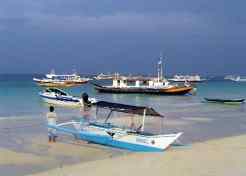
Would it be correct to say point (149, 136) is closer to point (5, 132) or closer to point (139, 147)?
point (139, 147)

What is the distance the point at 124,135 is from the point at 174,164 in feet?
13.2

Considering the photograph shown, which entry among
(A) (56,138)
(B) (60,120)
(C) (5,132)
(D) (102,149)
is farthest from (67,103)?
(D) (102,149)

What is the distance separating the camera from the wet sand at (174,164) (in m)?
13.4

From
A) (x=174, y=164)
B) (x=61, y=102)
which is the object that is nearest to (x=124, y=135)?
(x=174, y=164)

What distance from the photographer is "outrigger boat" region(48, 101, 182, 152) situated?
17516mm

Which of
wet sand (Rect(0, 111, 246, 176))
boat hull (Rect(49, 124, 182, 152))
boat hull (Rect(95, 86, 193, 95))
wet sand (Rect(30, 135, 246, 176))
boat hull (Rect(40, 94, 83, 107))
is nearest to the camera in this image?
wet sand (Rect(30, 135, 246, 176))

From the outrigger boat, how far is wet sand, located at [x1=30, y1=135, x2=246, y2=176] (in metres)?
0.54

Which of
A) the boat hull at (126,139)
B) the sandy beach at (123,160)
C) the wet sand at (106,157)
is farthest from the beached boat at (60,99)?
the sandy beach at (123,160)

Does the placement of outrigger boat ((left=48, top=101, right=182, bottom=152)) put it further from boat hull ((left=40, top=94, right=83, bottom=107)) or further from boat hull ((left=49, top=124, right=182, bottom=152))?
boat hull ((left=40, top=94, right=83, bottom=107))

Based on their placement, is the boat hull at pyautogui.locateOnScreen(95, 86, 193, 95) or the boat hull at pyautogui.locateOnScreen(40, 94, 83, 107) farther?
the boat hull at pyautogui.locateOnScreen(95, 86, 193, 95)

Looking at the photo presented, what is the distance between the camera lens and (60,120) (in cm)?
3139

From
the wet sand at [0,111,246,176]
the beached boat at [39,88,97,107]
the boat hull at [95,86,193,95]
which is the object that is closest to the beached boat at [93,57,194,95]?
the boat hull at [95,86,193,95]

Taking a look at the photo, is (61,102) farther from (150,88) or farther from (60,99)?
(150,88)

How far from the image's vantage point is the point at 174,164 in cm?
1467
